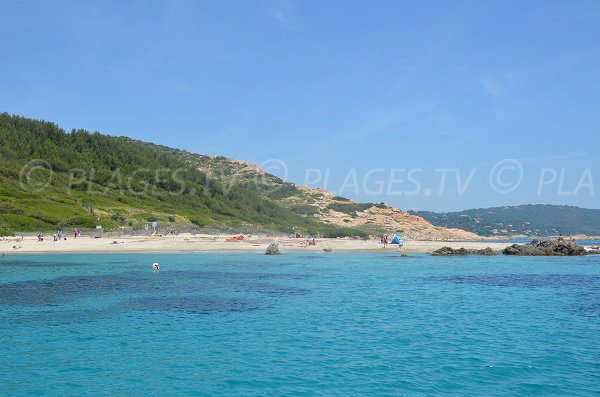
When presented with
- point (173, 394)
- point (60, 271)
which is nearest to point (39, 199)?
point (60, 271)

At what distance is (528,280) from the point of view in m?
34.7

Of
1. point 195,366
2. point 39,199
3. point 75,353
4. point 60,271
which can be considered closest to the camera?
point 195,366

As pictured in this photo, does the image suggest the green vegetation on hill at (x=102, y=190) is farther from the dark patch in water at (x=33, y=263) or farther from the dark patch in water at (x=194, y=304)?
the dark patch in water at (x=194, y=304)

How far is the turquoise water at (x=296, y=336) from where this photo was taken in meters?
12.7

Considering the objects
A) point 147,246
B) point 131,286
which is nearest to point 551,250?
point 147,246

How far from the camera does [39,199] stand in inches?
3425

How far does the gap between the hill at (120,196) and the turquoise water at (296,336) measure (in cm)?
4965

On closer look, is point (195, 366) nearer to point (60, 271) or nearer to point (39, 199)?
point (60, 271)

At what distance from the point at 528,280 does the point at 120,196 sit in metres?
93.9

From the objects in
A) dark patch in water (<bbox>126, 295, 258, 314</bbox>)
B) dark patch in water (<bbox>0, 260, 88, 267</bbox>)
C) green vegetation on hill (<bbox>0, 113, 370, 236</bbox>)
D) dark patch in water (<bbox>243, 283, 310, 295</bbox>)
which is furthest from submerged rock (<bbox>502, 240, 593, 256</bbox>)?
green vegetation on hill (<bbox>0, 113, 370, 236</bbox>)

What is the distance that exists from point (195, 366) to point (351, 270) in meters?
27.6

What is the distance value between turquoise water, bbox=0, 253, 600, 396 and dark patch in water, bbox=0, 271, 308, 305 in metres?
0.12

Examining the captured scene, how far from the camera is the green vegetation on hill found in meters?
81.9

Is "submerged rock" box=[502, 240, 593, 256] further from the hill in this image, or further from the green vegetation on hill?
the green vegetation on hill
